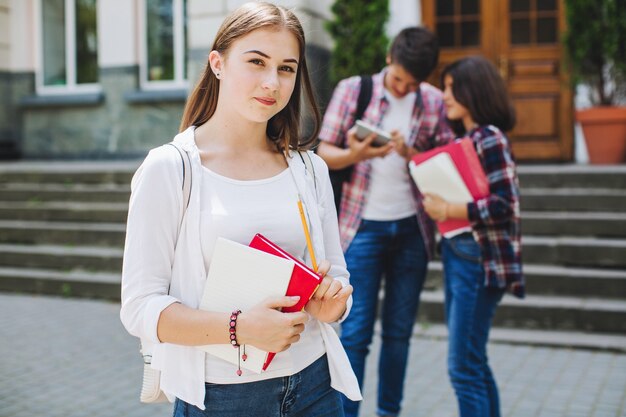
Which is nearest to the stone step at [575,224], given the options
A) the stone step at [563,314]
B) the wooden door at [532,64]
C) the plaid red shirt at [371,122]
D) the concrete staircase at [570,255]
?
the concrete staircase at [570,255]

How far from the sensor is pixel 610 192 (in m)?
7.43

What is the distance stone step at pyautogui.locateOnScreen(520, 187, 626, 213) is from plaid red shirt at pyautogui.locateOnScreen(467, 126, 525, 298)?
13.2ft

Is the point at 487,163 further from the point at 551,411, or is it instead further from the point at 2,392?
the point at 2,392

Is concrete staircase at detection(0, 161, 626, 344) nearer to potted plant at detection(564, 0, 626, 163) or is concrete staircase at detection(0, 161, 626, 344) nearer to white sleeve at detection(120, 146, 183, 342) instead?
potted plant at detection(564, 0, 626, 163)

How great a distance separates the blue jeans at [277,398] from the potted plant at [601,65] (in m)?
7.26

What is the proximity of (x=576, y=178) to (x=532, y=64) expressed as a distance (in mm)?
2413

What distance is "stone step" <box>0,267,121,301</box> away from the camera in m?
7.73

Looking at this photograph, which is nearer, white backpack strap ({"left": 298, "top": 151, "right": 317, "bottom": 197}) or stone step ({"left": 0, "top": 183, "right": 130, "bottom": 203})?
white backpack strap ({"left": 298, "top": 151, "right": 317, "bottom": 197})

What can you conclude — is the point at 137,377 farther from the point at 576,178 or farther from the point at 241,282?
the point at 576,178

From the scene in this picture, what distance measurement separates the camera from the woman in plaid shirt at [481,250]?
11.4ft

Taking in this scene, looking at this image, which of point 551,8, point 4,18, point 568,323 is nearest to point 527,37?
point 551,8

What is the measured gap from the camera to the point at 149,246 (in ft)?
6.09

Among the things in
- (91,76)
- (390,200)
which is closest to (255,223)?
(390,200)

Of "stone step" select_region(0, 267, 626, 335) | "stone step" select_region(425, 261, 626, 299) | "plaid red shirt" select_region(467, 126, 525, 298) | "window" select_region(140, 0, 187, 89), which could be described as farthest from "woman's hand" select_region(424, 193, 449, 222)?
"window" select_region(140, 0, 187, 89)
